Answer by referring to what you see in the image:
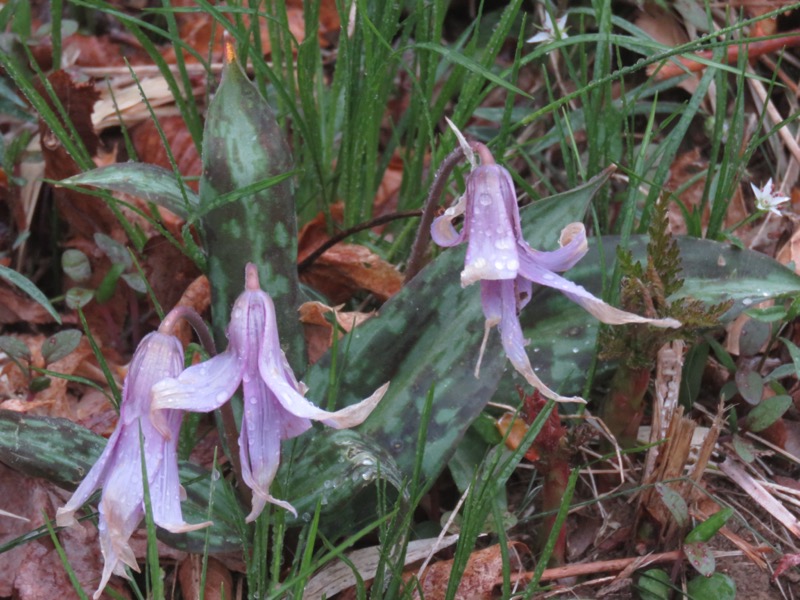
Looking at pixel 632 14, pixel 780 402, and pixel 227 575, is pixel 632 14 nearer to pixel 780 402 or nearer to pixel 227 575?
pixel 780 402

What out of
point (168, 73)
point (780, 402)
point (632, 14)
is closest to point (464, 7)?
point (632, 14)

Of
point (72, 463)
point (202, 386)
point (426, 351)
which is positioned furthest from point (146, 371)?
point (426, 351)

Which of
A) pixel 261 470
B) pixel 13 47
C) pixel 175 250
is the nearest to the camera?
pixel 261 470

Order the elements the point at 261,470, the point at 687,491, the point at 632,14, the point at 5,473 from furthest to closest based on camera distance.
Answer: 1. the point at 632,14
2. the point at 5,473
3. the point at 687,491
4. the point at 261,470

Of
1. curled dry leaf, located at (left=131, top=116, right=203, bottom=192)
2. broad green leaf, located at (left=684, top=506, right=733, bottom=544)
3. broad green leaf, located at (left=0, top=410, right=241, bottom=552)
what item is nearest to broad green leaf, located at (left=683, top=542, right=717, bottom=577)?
broad green leaf, located at (left=684, top=506, right=733, bottom=544)

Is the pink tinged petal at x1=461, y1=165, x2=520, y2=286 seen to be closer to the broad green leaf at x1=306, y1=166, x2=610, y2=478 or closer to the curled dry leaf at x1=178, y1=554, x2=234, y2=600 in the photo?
the broad green leaf at x1=306, y1=166, x2=610, y2=478

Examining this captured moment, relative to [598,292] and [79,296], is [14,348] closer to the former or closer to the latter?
[79,296]
